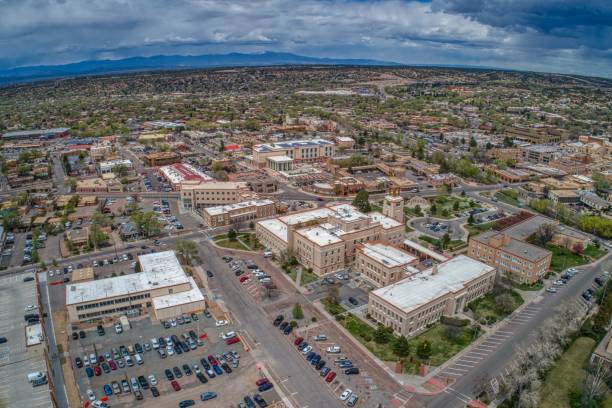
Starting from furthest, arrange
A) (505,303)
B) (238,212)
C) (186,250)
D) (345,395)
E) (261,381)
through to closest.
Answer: (238,212), (186,250), (505,303), (261,381), (345,395)

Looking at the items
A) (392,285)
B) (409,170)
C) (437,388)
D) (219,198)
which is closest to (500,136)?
(409,170)

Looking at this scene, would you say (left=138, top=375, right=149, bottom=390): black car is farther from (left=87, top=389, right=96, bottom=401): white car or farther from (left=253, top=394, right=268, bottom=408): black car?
(left=253, top=394, right=268, bottom=408): black car

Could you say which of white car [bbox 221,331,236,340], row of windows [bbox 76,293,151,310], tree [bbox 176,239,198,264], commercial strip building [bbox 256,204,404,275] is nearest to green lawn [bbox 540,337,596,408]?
commercial strip building [bbox 256,204,404,275]

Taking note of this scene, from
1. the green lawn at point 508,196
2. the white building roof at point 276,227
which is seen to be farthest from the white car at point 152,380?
the green lawn at point 508,196

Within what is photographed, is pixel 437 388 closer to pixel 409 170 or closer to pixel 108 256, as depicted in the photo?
pixel 108 256

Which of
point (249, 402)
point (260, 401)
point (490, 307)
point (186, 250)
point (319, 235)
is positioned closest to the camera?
point (249, 402)

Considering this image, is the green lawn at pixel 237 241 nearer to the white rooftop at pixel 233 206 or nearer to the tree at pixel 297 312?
the white rooftop at pixel 233 206

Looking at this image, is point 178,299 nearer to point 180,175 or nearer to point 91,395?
point 91,395

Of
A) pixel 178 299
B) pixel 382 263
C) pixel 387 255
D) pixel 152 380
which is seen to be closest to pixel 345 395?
pixel 152 380
